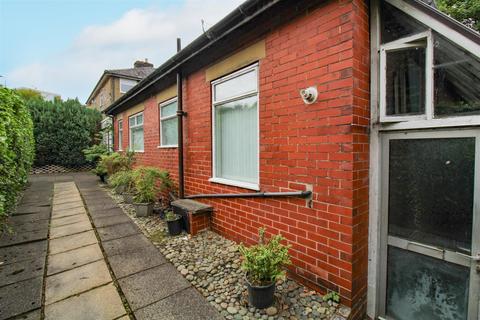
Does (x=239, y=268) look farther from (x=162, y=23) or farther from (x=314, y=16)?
(x=162, y=23)

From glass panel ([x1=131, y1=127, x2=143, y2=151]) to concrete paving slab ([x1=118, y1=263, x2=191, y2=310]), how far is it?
5.98 m

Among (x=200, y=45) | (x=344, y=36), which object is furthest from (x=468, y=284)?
(x=200, y=45)

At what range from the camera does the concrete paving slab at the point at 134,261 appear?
9.38 feet

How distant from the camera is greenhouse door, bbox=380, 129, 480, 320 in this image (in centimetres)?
180

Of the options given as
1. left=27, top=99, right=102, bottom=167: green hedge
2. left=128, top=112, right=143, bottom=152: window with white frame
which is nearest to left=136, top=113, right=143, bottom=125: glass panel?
left=128, top=112, right=143, bottom=152: window with white frame

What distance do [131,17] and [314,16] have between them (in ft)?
36.8

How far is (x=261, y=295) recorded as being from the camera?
7.11 feet

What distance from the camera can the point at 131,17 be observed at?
1031 centimetres

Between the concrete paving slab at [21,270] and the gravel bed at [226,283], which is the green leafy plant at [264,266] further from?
the concrete paving slab at [21,270]

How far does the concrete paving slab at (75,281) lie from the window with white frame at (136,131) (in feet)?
18.1

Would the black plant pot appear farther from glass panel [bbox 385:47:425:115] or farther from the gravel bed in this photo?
glass panel [bbox 385:47:425:115]

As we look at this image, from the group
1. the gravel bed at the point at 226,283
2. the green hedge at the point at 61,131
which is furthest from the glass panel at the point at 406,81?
the green hedge at the point at 61,131

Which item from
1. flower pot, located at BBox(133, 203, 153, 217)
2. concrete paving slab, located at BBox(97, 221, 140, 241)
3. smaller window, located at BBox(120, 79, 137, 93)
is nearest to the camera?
concrete paving slab, located at BBox(97, 221, 140, 241)

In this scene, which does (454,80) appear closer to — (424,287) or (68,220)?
(424,287)
